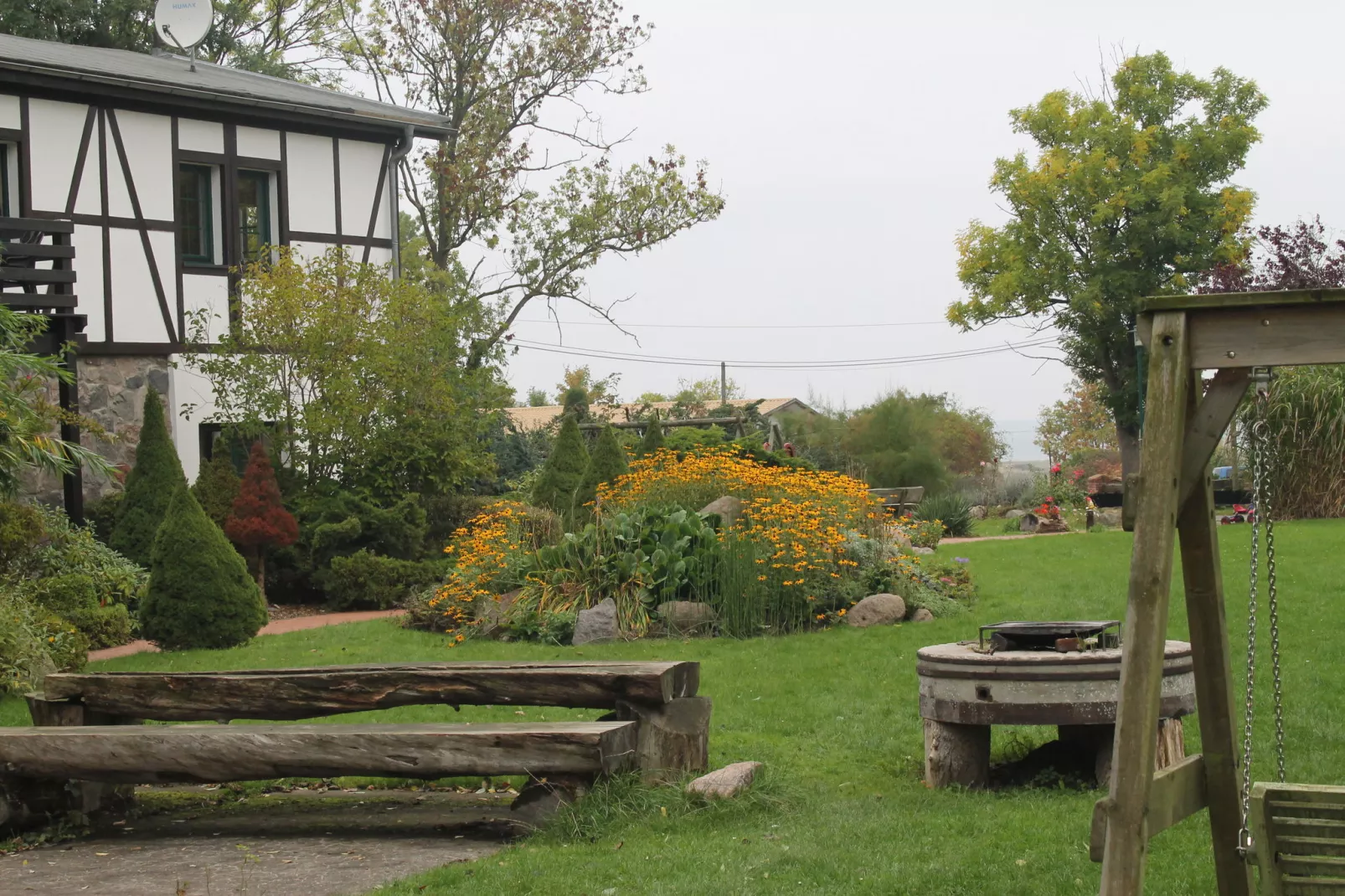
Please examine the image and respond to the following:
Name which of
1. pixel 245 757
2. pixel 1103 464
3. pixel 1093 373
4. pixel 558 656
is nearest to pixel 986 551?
pixel 558 656

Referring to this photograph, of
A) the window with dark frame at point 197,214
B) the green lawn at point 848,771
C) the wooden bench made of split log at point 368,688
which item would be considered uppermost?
the window with dark frame at point 197,214

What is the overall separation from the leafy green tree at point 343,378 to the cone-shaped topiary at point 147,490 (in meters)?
1.88

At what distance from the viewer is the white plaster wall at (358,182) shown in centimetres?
1961

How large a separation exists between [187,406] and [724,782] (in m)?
13.4

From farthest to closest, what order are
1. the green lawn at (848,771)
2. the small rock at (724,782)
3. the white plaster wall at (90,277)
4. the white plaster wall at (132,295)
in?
the white plaster wall at (132,295) → the white plaster wall at (90,277) → the small rock at (724,782) → the green lawn at (848,771)

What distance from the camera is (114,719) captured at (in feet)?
22.5

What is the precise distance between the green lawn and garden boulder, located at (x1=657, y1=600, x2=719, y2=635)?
482mm

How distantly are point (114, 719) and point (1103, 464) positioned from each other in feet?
124

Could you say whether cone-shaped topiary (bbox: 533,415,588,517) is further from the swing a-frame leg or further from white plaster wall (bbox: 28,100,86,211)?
the swing a-frame leg

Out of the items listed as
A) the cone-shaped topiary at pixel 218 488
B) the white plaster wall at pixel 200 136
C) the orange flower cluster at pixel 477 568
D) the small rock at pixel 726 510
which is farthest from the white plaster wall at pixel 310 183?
the small rock at pixel 726 510

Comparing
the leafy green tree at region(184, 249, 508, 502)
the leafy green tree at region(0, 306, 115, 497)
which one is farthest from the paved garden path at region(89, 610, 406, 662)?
the leafy green tree at region(184, 249, 508, 502)

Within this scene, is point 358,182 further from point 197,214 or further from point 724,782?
point 724,782

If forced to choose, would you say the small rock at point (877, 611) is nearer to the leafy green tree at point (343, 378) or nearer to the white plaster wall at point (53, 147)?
the leafy green tree at point (343, 378)

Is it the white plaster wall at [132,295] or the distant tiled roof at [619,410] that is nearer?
the white plaster wall at [132,295]
